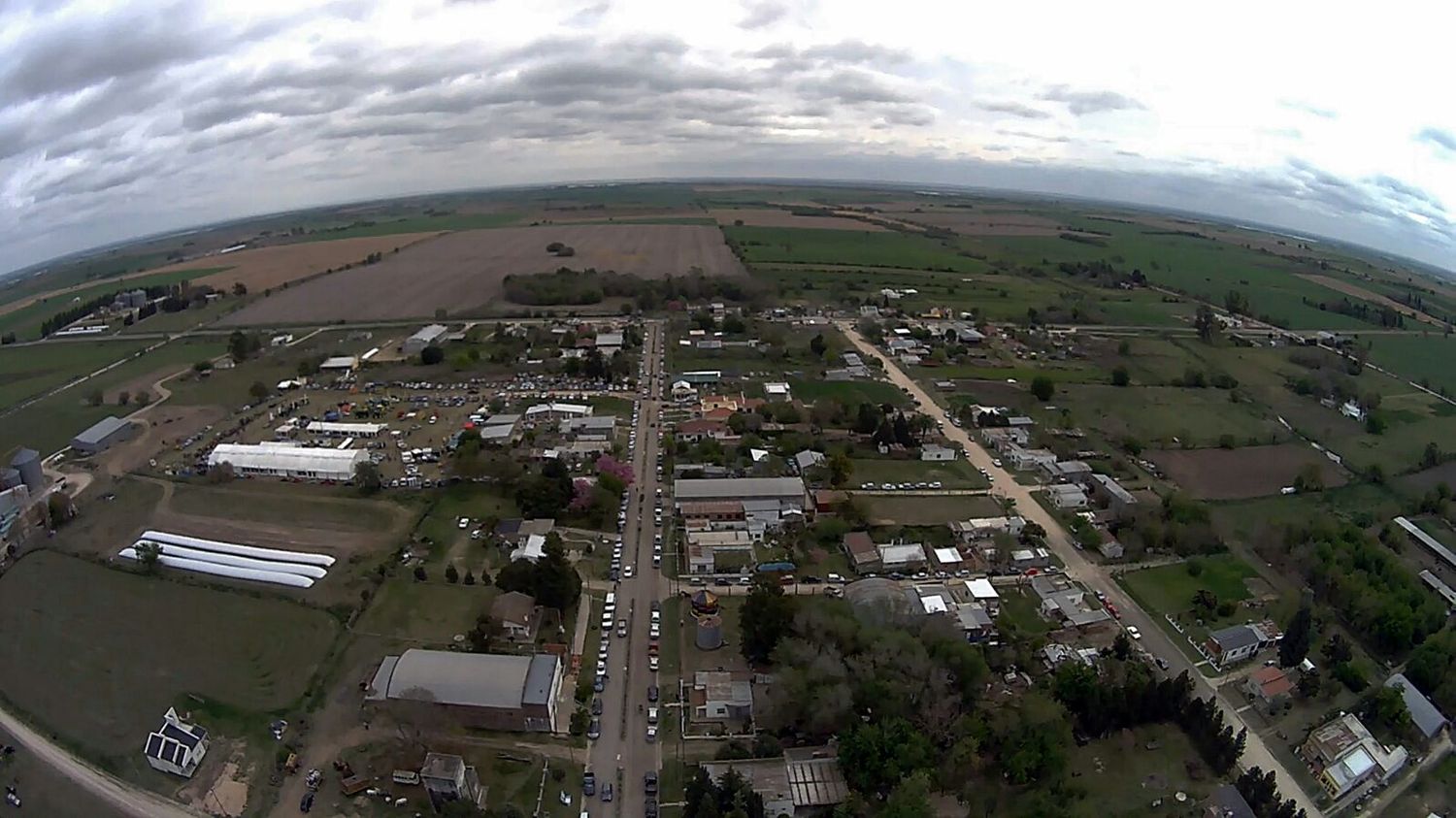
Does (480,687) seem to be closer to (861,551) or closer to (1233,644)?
(861,551)

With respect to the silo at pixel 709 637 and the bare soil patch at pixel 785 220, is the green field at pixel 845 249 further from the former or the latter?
the silo at pixel 709 637

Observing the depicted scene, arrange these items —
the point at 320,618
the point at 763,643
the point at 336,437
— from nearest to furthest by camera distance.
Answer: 1. the point at 763,643
2. the point at 320,618
3. the point at 336,437

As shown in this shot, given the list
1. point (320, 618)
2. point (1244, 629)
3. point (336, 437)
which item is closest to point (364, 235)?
point (336, 437)

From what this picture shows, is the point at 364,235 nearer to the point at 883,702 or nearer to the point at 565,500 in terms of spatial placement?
the point at 565,500

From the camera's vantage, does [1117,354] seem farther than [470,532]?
Yes

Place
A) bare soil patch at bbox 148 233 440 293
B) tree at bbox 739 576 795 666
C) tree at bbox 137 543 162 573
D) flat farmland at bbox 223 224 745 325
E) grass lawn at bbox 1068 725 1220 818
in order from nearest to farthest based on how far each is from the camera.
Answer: grass lawn at bbox 1068 725 1220 818, tree at bbox 739 576 795 666, tree at bbox 137 543 162 573, flat farmland at bbox 223 224 745 325, bare soil patch at bbox 148 233 440 293

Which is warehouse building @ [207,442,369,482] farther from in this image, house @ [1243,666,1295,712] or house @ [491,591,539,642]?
house @ [1243,666,1295,712]

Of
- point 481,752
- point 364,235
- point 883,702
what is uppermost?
point 364,235

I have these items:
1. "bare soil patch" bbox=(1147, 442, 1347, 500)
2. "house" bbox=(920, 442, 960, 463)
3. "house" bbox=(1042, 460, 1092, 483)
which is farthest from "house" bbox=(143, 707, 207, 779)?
"bare soil patch" bbox=(1147, 442, 1347, 500)
